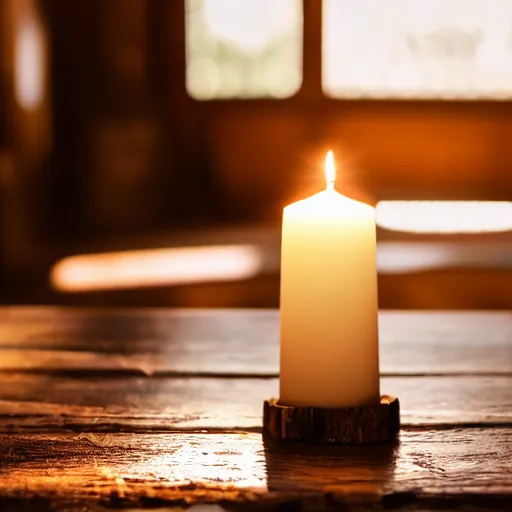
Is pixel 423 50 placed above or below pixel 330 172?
above

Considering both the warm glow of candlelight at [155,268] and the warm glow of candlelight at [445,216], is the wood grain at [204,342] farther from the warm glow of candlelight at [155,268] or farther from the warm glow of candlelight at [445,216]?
the warm glow of candlelight at [445,216]

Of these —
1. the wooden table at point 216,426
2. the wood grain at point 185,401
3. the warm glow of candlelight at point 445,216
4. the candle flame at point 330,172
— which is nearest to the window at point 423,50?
the warm glow of candlelight at point 445,216

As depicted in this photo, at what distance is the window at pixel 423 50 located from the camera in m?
4.30

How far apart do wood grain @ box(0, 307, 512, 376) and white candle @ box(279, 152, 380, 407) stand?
0.22 meters

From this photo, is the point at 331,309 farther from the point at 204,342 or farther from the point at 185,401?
the point at 204,342

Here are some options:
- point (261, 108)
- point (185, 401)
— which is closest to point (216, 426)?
point (185, 401)

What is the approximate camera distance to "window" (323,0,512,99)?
4.30 metres

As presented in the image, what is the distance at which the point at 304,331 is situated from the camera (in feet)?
1.58

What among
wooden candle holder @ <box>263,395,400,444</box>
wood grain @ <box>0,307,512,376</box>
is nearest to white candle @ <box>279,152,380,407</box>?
wooden candle holder @ <box>263,395,400,444</box>

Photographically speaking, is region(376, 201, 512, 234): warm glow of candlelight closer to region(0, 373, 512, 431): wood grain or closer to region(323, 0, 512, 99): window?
region(323, 0, 512, 99): window

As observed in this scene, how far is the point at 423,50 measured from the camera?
14.2 feet

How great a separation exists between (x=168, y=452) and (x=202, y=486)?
6 centimetres

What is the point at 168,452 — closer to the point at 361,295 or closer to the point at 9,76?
the point at 361,295

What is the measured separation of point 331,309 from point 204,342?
0.39 m
